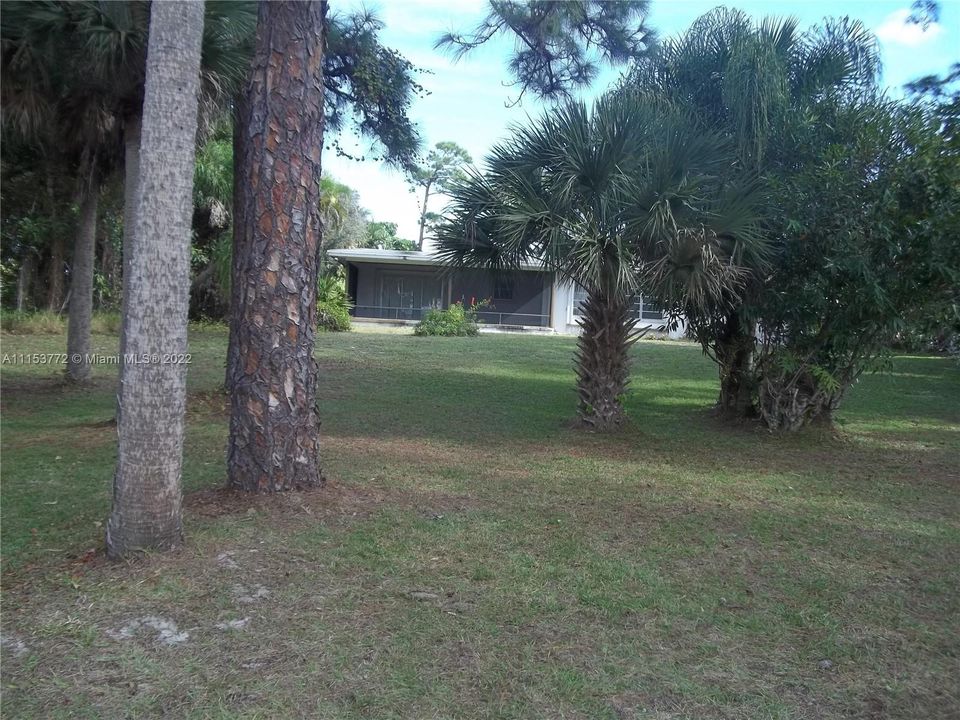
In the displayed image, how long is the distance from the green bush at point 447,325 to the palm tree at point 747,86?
14.9m

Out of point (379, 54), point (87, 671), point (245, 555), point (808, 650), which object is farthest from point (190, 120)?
point (379, 54)

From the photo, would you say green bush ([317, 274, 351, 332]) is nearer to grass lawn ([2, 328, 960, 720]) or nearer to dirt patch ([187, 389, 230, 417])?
dirt patch ([187, 389, 230, 417])

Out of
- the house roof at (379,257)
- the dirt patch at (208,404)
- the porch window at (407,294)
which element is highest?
the house roof at (379,257)

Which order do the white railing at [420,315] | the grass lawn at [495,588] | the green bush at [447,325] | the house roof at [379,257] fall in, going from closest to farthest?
the grass lawn at [495,588]
the green bush at [447,325]
the house roof at [379,257]
the white railing at [420,315]

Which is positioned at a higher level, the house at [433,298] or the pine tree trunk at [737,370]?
the house at [433,298]

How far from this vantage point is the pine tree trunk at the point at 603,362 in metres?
9.77

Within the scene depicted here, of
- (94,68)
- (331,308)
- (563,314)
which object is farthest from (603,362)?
(563,314)

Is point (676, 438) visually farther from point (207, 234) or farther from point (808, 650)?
point (207, 234)

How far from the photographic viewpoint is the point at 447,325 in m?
25.3

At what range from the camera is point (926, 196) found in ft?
27.2

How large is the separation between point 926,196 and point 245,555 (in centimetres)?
757

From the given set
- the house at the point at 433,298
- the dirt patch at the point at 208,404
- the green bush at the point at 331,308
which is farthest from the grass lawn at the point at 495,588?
the house at the point at 433,298

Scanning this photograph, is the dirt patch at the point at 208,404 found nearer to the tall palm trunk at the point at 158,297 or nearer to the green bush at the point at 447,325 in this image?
the tall palm trunk at the point at 158,297

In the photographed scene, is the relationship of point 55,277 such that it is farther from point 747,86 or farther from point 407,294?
point 747,86
